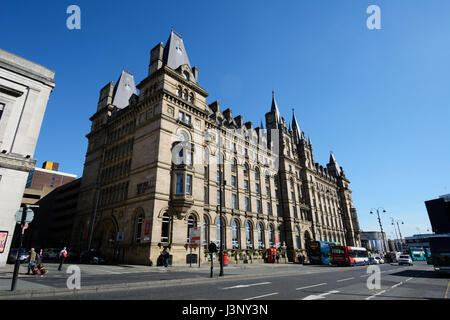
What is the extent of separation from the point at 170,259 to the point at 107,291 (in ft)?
51.8

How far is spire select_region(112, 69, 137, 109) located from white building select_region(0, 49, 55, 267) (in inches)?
768

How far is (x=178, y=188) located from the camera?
28188mm

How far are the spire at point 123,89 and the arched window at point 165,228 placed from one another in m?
24.6

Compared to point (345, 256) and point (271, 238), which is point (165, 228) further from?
point (345, 256)

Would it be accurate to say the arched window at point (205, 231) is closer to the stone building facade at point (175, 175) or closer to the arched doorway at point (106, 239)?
the stone building facade at point (175, 175)

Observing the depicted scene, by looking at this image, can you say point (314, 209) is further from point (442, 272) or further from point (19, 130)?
point (19, 130)

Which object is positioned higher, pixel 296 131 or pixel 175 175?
pixel 296 131

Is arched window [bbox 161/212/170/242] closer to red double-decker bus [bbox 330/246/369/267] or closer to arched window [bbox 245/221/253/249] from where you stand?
arched window [bbox 245/221/253/249]

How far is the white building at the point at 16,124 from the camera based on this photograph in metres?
17.7

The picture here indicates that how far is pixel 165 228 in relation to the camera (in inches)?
1056

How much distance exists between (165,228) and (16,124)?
16.9 m

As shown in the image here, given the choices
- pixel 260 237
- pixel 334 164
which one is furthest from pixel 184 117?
pixel 334 164
